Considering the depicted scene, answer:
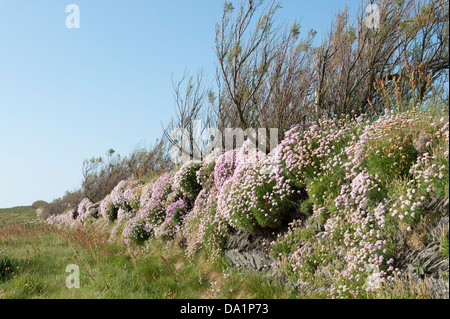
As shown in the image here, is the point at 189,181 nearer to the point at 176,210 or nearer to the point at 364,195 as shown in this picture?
the point at 176,210

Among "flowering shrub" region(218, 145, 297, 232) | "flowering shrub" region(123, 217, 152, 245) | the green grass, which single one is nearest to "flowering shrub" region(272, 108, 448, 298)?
"flowering shrub" region(218, 145, 297, 232)

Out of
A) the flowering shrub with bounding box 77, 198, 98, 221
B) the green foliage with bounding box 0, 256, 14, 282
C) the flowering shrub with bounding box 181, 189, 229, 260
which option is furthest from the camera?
the flowering shrub with bounding box 77, 198, 98, 221

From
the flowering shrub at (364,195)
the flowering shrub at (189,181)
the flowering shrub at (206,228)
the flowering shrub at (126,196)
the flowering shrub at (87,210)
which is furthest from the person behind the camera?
the flowering shrub at (87,210)

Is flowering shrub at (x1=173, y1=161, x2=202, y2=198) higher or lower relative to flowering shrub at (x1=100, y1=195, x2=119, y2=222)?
higher

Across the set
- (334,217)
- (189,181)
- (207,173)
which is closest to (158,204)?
(189,181)

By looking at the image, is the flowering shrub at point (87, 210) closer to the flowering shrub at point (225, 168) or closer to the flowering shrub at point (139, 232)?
the flowering shrub at point (139, 232)

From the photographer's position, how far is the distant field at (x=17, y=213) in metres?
28.3

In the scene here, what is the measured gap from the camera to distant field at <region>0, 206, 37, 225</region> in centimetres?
2830

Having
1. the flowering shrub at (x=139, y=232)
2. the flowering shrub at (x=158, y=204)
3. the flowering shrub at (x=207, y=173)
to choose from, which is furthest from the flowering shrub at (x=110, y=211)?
the flowering shrub at (x=207, y=173)

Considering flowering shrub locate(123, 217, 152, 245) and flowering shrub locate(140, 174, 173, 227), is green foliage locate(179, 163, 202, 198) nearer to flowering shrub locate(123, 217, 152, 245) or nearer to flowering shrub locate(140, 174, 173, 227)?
flowering shrub locate(140, 174, 173, 227)

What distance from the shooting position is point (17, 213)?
1252 inches

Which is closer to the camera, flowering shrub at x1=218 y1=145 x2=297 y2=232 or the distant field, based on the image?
flowering shrub at x1=218 y1=145 x2=297 y2=232
